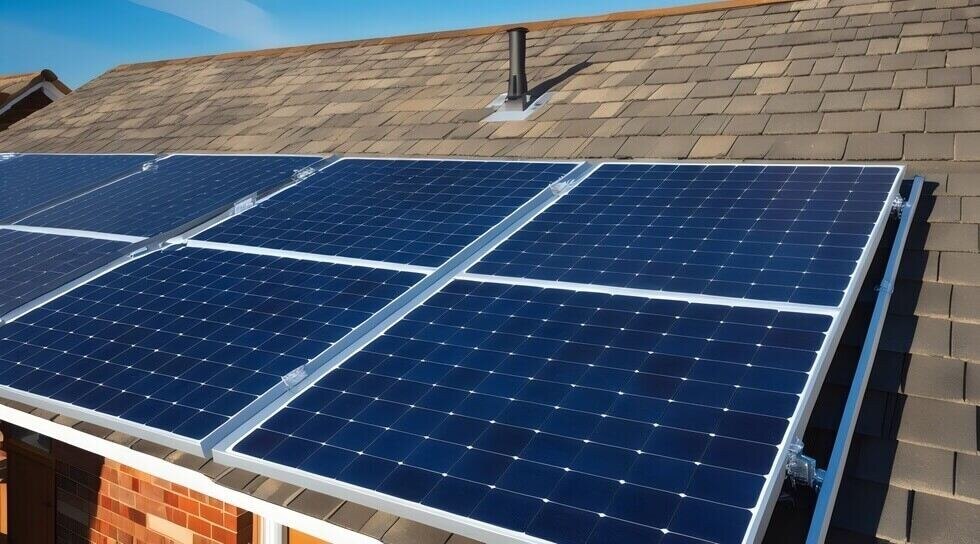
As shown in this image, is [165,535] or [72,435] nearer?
[72,435]

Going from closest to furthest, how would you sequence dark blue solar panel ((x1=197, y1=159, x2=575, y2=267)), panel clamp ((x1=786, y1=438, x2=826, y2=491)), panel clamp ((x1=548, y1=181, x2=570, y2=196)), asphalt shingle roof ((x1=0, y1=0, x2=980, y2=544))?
1. panel clamp ((x1=786, y1=438, x2=826, y2=491))
2. asphalt shingle roof ((x1=0, y1=0, x2=980, y2=544))
3. dark blue solar panel ((x1=197, y1=159, x2=575, y2=267))
4. panel clamp ((x1=548, y1=181, x2=570, y2=196))

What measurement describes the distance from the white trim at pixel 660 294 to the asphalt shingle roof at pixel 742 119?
68 cm

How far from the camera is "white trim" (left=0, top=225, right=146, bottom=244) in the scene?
24.7 feet

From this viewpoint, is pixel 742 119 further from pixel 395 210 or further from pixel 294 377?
pixel 294 377

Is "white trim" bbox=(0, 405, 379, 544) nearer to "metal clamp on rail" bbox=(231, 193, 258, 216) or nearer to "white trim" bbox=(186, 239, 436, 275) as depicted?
"white trim" bbox=(186, 239, 436, 275)

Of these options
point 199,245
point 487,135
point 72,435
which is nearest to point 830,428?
point 72,435

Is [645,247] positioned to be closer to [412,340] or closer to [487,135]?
[412,340]

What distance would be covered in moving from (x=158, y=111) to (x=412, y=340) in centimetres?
1249

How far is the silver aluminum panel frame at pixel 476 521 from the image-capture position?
3.20 m

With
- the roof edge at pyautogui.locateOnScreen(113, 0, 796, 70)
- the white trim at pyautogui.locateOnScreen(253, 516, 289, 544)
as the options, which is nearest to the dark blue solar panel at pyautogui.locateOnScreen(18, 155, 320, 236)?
the white trim at pyautogui.locateOnScreen(253, 516, 289, 544)

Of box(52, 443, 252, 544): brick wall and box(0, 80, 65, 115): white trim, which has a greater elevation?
box(0, 80, 65, 115): white trim

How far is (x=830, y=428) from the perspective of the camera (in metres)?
4.39

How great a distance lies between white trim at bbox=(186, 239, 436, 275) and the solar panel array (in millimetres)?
50

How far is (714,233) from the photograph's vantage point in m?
5.61
